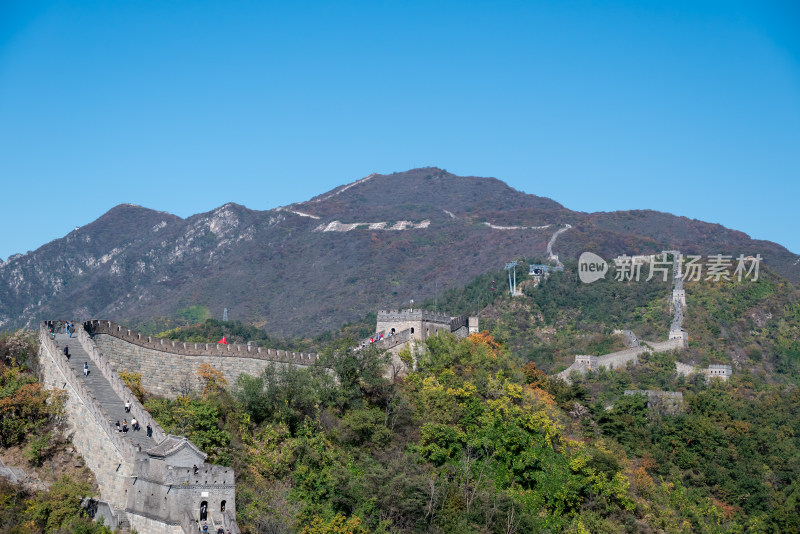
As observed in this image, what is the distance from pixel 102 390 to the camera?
37812mm

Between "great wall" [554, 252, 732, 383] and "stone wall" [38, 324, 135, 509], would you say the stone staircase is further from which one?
"great wall" [554, 252, 732, 383]

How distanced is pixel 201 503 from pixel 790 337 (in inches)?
4813

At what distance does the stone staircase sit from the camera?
114ft

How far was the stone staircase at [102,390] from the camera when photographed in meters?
34.8

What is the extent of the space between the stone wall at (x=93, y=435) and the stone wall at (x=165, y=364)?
2.38 meters

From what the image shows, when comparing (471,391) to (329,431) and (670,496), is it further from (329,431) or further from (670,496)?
(670,496)

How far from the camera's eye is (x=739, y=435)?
262 ft

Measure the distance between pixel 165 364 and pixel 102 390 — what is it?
7047 mm

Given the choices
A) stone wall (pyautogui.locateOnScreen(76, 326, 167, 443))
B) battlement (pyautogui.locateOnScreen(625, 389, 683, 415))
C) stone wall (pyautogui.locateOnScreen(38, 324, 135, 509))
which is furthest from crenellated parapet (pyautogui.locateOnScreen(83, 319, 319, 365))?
battlement (pyautogui.locateOnScreen(625, 389, 683, 415))

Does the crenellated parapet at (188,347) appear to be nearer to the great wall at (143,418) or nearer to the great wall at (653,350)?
the great wall at (143,418)

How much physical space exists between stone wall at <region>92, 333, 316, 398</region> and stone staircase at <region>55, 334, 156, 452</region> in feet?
3.39

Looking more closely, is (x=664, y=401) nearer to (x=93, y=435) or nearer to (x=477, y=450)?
(x=477, y=450)

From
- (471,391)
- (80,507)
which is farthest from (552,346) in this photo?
(80,507)

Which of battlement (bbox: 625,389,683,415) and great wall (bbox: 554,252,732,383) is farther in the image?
great wall (bbox: 554,252,732,383)
